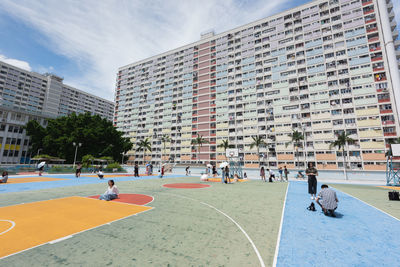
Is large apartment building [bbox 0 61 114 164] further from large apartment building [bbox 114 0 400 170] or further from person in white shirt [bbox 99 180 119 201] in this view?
person in white shirt [bbox 99 180 119 201]

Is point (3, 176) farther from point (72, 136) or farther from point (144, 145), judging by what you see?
point (144, 145)

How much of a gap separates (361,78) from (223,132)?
136ft

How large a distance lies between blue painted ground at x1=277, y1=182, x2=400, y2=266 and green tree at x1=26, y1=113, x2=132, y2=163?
55.5m

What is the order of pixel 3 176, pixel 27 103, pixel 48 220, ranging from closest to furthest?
pixel 48 220 < pixel 3 176 < pixel 27 103

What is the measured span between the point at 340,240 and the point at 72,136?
190 ft

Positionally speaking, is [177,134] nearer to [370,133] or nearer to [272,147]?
[272,147]

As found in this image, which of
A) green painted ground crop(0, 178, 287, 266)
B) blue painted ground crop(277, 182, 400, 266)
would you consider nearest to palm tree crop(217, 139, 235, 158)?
blue painted ground crop(277, 182, 400, 266)

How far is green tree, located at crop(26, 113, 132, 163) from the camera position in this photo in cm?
4912

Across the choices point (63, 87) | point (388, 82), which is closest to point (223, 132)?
point (388, 82)

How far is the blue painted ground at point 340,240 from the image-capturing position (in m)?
4.30

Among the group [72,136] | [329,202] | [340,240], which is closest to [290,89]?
[329,202]

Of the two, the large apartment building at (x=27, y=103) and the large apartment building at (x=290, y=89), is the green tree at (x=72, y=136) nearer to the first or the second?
the large apartment building at (x=27, y=103)

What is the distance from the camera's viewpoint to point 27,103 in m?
88.9

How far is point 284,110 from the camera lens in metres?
57.8
